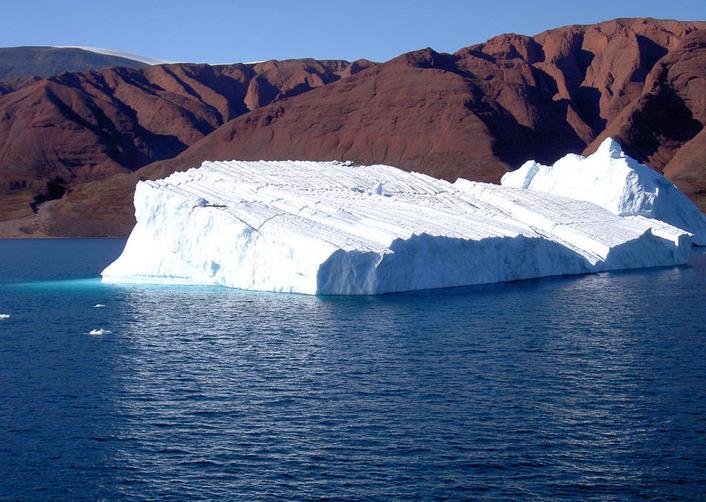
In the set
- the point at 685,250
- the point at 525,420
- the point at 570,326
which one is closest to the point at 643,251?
the point at 685,250

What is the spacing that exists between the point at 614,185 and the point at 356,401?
4101 centimetres

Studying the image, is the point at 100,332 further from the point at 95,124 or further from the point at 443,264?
the point at 95,124

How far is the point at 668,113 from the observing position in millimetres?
126375

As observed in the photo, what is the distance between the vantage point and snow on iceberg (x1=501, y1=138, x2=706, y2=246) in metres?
57.5

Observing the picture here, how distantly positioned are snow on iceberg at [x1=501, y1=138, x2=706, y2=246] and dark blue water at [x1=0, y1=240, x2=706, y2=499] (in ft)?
75.1

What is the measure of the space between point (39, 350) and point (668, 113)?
114115 millimetres

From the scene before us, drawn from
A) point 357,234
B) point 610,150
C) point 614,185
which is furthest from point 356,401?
point 610,150

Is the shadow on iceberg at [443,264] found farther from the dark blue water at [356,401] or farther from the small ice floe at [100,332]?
the small ice floe at [100,332]

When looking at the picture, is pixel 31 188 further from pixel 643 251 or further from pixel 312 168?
pixel 643 251

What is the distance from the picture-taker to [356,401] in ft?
67.9

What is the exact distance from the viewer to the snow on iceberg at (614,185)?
5753cm

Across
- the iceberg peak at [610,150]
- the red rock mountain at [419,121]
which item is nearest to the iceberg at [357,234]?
the iceberg peak at [610,150]

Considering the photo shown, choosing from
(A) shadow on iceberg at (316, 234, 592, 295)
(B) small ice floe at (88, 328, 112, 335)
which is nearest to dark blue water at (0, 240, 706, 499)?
(B) small ice floe at (88, 328, 112, 335)

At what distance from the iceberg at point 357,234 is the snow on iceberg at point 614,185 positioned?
3.51 meters
